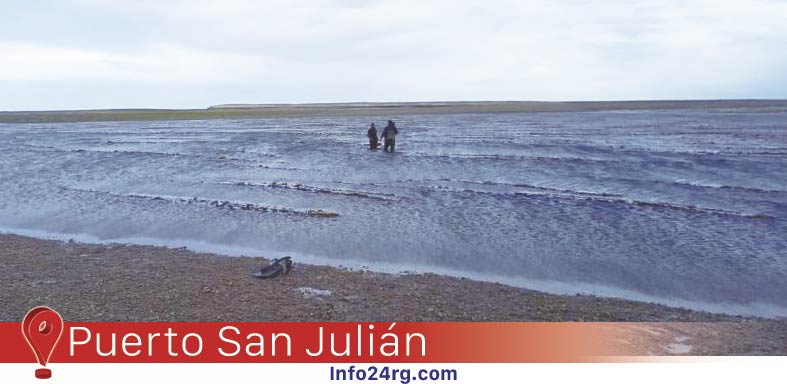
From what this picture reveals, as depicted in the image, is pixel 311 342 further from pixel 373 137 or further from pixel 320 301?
pixel 373 137

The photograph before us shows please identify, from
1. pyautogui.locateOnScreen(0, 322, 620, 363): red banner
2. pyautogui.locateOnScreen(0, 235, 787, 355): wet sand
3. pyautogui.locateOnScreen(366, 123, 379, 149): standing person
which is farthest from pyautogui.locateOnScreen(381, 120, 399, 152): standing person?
pyautogui.locateOnScreen(0, 322, 620, 363): red banner

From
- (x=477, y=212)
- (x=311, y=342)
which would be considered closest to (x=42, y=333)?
(x=311, y=342)

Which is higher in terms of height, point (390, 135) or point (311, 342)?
point (390, 135)

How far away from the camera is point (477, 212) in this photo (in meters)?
18.1

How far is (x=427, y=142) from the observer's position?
46250 mm

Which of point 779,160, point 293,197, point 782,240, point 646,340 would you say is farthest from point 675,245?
point 779,160

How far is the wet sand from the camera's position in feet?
27.3

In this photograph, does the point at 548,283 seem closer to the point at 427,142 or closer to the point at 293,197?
the point at 293,197

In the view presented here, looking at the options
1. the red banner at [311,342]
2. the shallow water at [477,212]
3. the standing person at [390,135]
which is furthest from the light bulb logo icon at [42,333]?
the standing person at [390,135]

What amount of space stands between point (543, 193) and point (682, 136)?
33055 millimetres

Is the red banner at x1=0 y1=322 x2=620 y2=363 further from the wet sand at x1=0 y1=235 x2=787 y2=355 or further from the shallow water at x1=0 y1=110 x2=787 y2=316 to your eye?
the shallow water at x1=0 y1=110 x2=787 y2=316

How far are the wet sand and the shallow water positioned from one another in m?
1.27

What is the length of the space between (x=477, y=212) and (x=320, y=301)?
9.51 m

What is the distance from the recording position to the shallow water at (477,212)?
12.2 meters
